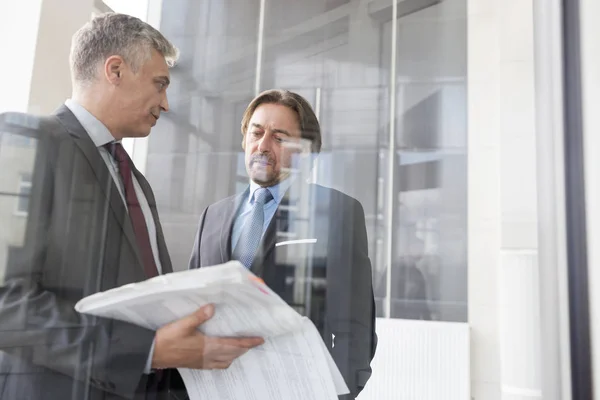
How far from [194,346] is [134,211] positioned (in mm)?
246

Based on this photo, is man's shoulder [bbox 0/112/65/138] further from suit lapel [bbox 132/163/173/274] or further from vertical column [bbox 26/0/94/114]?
suit lapel [bbox 132/163/173/274]

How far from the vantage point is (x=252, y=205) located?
0.75 metres

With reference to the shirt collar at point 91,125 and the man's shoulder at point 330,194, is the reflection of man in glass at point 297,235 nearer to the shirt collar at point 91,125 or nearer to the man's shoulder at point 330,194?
the man's shoulder at point 330,194

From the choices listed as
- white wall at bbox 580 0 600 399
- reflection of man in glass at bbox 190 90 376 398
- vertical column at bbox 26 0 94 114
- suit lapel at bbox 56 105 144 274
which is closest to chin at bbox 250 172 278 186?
reflection of man in glass at bbox 190 90 376 398

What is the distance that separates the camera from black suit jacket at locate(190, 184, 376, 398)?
74cm

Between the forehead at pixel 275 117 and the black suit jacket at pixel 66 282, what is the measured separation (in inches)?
10.8

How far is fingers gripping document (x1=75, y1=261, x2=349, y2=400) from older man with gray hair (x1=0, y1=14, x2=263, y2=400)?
2cm

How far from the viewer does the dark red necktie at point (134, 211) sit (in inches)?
26.3

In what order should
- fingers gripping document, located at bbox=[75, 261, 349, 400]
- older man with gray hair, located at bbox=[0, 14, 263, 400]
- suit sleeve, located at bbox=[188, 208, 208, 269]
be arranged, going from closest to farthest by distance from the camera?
fingers gripping document, located at bbox=[75, 261, 349, 400] < older man with gray hair, located at bbox=[0, 14, 263, 400] < suit sleeve, located at bbox=[188, 208, 208, 269]

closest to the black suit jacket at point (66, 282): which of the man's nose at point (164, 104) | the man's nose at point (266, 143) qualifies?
the man's nose at point (164, 104)

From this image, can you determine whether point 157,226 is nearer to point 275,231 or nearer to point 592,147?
point 275,231

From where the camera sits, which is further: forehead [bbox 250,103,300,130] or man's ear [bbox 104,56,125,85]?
forehead [bbox 250,103,300,130]

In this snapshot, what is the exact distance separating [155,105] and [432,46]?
0.55m

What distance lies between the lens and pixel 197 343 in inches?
22.3
